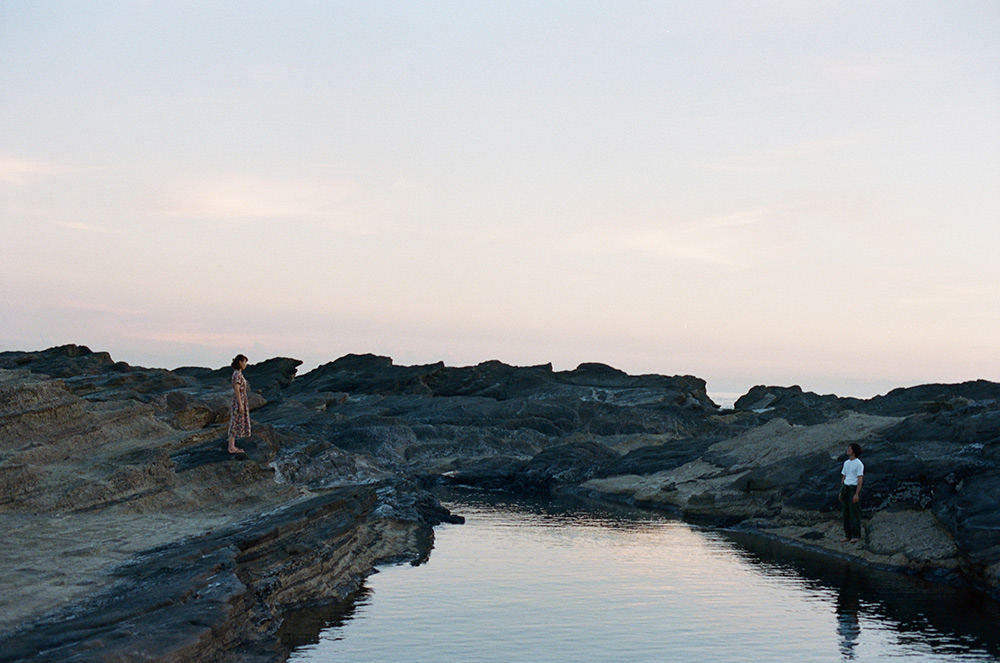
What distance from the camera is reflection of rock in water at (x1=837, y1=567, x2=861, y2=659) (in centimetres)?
1827

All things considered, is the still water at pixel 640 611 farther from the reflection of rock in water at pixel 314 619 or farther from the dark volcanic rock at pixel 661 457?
the dark volcanic rock at pixel 661 457

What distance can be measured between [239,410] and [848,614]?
15844 millimetres

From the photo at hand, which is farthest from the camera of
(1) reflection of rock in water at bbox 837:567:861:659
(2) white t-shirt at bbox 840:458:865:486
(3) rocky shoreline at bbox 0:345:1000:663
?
(2) white t-shirt at bbox 840:458:865:486

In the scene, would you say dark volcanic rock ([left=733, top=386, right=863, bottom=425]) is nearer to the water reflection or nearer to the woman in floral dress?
the water reflection

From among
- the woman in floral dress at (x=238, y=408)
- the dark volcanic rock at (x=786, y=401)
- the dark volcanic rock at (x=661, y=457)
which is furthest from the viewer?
→ the dark volcanic rock at (x=786, y=401)

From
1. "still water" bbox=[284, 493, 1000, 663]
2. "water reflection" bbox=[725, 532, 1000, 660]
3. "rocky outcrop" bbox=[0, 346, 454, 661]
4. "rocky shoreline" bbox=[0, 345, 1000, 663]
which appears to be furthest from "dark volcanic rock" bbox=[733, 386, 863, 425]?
"rocky outcrop" bbox=[0, 346, 454, 661]

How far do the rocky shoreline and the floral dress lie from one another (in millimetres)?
627

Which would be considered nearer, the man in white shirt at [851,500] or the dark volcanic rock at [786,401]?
the man in white shirt at [851,500]

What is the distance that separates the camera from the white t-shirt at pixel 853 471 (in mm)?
27422

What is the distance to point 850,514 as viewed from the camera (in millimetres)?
29312

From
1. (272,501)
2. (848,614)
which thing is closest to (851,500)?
(848,614)

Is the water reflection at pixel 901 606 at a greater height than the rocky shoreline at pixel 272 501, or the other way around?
the rocky shoreline at pixel 272 501

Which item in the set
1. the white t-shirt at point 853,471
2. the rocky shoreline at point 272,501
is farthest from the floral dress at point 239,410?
the white t-shirt at point 853,471

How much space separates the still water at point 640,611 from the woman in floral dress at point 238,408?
5.35 metres
